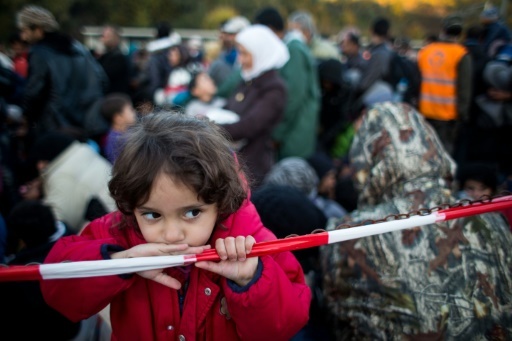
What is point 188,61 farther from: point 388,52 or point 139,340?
point 139,340

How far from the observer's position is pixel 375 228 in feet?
4.37

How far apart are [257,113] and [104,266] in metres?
2.41

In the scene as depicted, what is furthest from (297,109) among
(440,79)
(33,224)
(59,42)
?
(33,224)

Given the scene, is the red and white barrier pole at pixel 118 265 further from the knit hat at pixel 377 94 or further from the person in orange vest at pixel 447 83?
the person in orange vest at pixel 447 83

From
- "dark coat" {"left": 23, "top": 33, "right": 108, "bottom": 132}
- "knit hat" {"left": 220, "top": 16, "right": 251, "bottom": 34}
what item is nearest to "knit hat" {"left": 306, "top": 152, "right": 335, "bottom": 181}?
"dark coat" {"left": 23, "top": 33, "right": 108, "bottom": 132}

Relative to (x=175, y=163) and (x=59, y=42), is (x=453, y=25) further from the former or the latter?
(x=175, y=163)

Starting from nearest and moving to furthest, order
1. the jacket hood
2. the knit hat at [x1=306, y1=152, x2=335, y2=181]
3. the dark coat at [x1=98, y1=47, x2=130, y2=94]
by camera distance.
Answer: the knit hat at [x1=306, y1=152, x2=335, y2=181]
the jacket hood
the dark coat at [x1=98, y1=47, x2=130, y2=94]

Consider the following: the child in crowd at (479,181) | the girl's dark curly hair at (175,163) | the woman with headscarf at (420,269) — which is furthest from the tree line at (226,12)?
the girl's dark curly hair at (175,163)

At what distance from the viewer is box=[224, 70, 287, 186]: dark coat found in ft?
11.1

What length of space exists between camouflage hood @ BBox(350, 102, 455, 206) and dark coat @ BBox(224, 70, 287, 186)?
1.34 metres

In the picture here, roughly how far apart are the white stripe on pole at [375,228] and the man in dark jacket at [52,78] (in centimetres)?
342

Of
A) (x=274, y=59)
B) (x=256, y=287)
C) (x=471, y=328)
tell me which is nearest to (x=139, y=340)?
(x=256, y=287)

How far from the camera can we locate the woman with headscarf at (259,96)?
345 centimetres

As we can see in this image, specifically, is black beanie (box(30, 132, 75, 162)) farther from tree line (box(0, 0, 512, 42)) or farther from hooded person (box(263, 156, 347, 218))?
tree line (box(0, 0, 512, 42))
